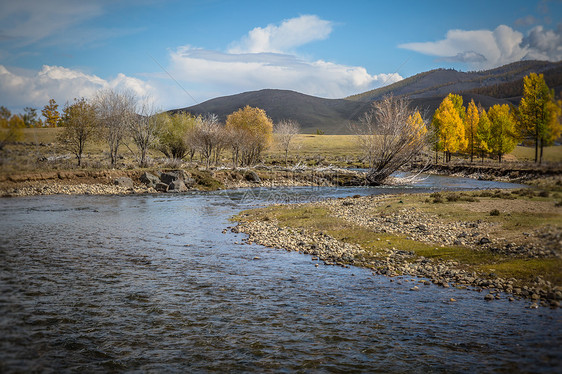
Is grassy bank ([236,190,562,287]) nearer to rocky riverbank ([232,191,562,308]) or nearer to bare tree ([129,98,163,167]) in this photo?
rocky riverbank ([232,191,562,308])

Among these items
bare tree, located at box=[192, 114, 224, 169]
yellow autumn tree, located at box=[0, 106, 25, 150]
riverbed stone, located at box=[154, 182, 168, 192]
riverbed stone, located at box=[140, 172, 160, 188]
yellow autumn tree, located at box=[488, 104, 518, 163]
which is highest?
bare tree, located at box=[192, 114, 224, 169]

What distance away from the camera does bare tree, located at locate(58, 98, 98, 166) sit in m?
48.3

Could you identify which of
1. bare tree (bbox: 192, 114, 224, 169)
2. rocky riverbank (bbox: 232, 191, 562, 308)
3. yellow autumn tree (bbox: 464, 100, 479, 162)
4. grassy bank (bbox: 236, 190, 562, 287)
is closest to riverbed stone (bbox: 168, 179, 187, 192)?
bare tree (bbox: 192, 114, 224, 169)

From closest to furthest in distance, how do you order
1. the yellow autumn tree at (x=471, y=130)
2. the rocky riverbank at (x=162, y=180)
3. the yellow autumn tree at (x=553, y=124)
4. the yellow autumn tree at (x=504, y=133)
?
the yellow autumn tree at (x=553, y=124) → the yellow autumn tree at (x=504, y=133) → the rocky riverbank at (x=162, y=180) → the yellow autumn tree at (x=471, y=130)

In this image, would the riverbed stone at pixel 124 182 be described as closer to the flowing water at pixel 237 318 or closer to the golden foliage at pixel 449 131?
the flowing water at pixel 237 318

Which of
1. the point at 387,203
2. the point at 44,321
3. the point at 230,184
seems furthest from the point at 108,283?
the point at 230,184

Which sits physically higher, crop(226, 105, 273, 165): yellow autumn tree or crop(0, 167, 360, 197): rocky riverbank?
crop(226, 105, 273, 165): yellow autumn tree

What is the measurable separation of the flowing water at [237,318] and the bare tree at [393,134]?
30819mm

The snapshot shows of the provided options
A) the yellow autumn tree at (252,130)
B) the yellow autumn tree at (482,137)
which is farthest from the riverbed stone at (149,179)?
the yellow autumn tree at (482,137)

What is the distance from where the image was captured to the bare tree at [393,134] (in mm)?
42812

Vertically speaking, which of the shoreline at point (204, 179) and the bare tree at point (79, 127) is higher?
the bare tree at point (79, 127)

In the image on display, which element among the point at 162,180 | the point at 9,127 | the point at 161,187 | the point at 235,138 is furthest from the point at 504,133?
the point at 235,138

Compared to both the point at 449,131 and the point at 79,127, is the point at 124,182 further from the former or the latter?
the point at 449,131

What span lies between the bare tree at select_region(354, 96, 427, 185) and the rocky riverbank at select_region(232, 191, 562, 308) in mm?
20537
